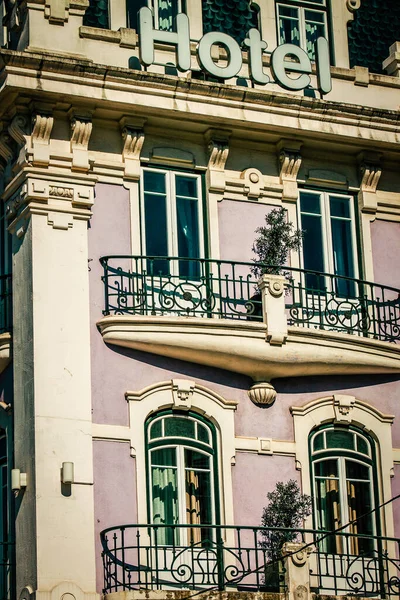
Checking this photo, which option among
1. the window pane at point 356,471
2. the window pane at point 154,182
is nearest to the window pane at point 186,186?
the window pane at point 154,182

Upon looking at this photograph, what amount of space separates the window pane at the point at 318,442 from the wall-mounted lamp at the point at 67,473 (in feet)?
14.1

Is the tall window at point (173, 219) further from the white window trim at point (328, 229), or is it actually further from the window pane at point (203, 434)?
the window pane at point (203, 434)

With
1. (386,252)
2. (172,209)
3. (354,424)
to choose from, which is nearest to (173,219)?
(172,209)

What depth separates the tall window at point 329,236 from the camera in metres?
31.1

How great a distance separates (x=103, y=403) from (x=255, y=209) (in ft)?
14.8

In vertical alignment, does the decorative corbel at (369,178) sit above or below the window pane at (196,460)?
above

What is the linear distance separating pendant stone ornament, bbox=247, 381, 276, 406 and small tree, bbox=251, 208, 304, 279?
5.99 ft

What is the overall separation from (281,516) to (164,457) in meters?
1.98

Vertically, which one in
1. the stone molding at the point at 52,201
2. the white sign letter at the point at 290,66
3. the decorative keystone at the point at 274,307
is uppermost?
the white sign letter at the point at 290,66

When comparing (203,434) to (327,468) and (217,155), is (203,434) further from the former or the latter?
(217,155)

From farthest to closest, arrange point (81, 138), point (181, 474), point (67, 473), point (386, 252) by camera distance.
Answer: point (386, 252), point (81, 138), point (181, 474), point (67, 473)

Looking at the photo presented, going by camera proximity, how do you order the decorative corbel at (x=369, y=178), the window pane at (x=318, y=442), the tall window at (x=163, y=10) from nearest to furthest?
1. the window pane at (x=318, y=442)
2. the tall window at (x=163, y=10)
3. the decorative corbel at (x=369, y=178)

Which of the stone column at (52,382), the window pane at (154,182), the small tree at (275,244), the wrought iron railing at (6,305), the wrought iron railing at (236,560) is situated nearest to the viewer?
the stone column at (52,382)

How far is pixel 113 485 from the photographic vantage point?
1107 inches
